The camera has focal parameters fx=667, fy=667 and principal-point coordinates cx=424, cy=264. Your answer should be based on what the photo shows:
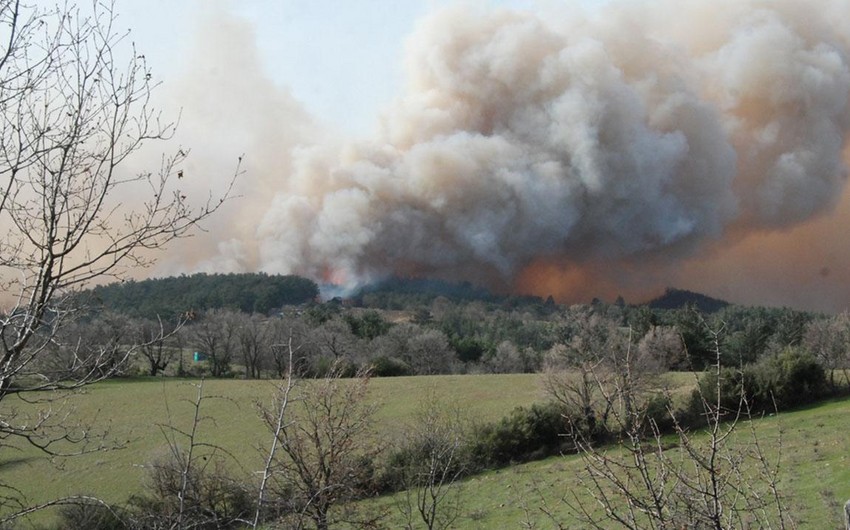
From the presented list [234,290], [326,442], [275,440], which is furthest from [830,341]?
[234,290]

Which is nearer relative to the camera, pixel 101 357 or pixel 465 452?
pixel 101 357

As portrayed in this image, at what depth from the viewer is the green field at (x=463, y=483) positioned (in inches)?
594

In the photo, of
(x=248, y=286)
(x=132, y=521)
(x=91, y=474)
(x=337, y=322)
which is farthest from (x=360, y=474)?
(x=248, y=286)

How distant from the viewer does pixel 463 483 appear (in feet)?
68.7

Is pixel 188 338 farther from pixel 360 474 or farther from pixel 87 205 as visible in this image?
pixel 87 205

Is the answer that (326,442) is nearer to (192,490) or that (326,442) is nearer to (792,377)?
(192,490)

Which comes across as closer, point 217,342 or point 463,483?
point 463,483

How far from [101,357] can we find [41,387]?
322 millimetres

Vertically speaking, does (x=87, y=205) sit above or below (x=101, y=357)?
above

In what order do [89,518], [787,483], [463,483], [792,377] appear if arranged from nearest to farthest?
1. [89,518]
2. [787,483]
3. [463,483]
4. [792,377]

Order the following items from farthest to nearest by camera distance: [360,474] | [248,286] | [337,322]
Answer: [248,286] → [337,322] → [360,474]

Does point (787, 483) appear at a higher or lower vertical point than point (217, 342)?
lower

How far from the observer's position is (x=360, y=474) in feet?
43.5

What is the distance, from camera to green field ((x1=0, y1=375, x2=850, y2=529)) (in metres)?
15.1
